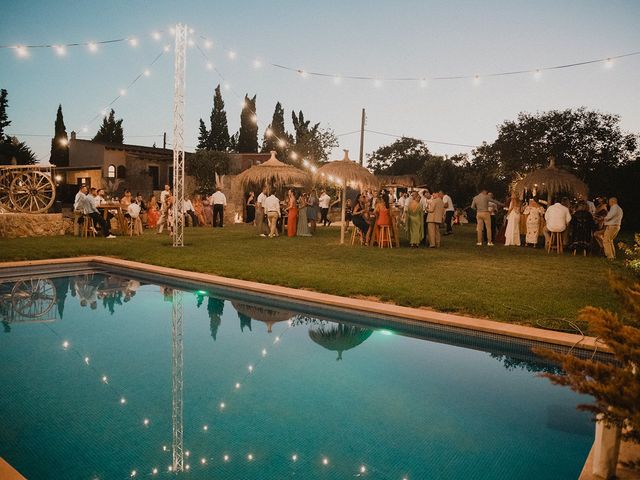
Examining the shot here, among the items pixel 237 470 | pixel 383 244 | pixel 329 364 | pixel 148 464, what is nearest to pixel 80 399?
pixel 148 464

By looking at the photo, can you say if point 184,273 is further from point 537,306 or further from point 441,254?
point 441,254

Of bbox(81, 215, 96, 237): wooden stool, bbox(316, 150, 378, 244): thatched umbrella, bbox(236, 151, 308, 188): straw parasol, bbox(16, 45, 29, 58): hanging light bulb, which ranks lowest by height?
bbox(81, 215, 96, 237): wooden stool

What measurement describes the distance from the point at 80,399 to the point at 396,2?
16.3 metres

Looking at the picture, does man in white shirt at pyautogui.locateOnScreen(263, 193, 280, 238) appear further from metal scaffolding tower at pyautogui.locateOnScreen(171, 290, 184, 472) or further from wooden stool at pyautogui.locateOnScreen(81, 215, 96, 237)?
metal scaffolding tower at pyautogui.locateOnScreen(171, 290, 184, 472)

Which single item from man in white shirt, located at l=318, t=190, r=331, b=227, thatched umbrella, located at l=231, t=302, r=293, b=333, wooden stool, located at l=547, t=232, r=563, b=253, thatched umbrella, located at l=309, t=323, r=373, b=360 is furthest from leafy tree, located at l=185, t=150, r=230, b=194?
thatched umbrella, located at l=309, t=323, r=373, b=360

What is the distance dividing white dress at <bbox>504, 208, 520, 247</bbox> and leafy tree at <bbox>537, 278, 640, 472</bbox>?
11655 millimetres

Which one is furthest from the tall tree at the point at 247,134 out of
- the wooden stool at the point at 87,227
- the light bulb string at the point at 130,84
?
the wooden stool at the point at 87,227

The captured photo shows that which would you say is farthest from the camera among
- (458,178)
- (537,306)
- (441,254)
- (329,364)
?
(458,178)

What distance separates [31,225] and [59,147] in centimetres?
3438

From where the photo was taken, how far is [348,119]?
35.7 meters

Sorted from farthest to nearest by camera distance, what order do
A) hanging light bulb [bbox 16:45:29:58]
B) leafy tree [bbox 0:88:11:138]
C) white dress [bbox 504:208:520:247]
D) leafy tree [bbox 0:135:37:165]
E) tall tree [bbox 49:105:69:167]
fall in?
tall tree [bbox 49:105:69:167] → leafy tree [bbox 0:88:11:138] → leafy tree [bbox 0:135:37:165] → white dress [bbox 504:208:520:247] → hanging light bulb [bbox 16:45:29:58]

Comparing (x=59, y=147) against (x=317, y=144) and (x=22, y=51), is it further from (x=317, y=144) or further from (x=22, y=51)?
(x=22, y=51)

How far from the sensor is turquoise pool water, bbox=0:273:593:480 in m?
2.68

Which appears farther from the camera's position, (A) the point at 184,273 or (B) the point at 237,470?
(A) the point at 184,273
